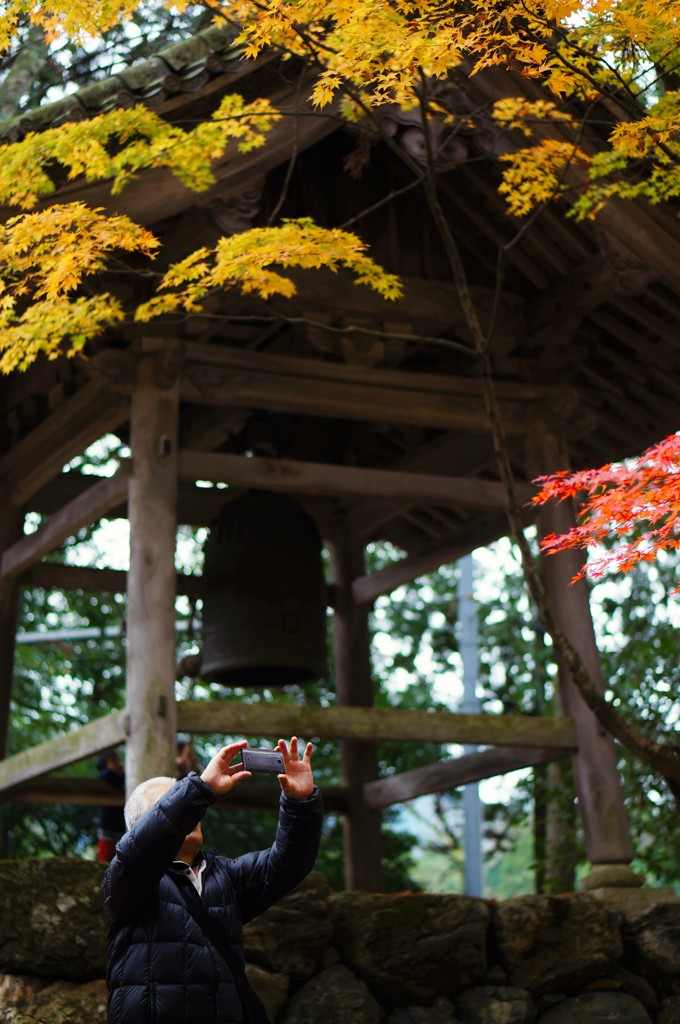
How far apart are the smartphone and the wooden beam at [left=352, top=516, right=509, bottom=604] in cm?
626

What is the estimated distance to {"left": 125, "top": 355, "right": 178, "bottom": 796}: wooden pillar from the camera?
270 inches

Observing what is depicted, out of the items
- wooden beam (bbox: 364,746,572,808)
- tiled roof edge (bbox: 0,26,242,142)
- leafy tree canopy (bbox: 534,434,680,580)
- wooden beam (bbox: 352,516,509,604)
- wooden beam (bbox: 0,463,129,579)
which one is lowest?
wooden beam (bbox: 364,746,572,808)

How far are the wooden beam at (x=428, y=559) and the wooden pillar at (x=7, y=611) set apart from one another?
2761 millimetres

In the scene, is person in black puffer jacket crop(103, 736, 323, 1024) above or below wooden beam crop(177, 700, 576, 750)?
below

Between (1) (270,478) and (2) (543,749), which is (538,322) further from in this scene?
(2) (543,749)

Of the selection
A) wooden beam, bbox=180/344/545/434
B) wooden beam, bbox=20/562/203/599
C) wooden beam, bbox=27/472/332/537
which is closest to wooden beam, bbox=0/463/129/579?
wooden beam, bbox=20/562/203/599

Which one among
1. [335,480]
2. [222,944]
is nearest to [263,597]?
[335,480]

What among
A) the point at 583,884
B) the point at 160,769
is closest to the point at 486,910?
the point at 583,884

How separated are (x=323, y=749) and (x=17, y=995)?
9.37 metres

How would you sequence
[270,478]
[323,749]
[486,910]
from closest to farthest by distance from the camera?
[486,910]
[270,478]
[323,749]

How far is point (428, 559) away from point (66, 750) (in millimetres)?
3652

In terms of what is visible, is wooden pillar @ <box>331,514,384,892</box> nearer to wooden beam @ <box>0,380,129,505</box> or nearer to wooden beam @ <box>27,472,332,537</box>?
wooden beam @ <box>27,472,332,537</box>

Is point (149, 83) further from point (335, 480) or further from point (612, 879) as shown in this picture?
point (612, 879)

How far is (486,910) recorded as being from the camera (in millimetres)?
6523
